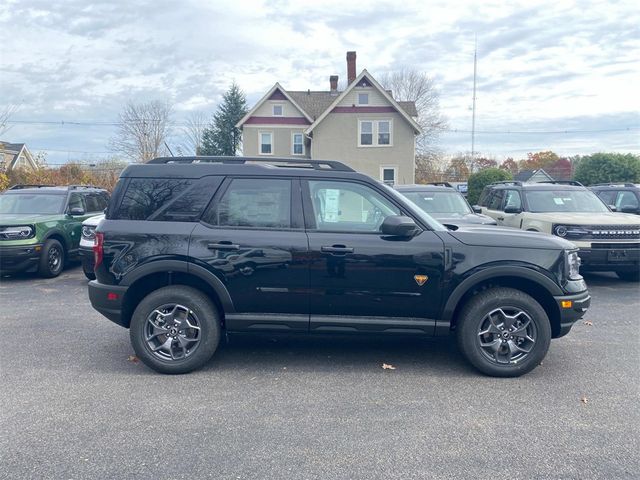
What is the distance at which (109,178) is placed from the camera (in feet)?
80.6

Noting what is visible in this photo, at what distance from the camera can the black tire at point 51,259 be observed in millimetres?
9477

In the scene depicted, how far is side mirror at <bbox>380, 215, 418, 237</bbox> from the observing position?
444 cm

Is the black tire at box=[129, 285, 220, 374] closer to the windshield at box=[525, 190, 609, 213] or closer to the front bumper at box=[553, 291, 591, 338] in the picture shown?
the front bumper at box=[553, 291, 591, 338]

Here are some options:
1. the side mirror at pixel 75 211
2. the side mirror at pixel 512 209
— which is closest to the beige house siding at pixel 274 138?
the side mirror at pixel 75 211

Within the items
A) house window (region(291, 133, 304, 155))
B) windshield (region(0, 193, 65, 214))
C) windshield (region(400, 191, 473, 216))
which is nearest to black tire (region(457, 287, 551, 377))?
windshield (region(400, 191, 473, 216))

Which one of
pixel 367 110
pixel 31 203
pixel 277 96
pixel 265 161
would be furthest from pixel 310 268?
pixel 277 96

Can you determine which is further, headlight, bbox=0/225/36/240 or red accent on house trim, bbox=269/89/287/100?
red accent on house trim, bbox=269/89/287/100

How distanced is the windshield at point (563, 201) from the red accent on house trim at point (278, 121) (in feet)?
81.7

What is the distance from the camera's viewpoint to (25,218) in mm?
9641

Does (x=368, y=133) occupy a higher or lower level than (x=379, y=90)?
lower

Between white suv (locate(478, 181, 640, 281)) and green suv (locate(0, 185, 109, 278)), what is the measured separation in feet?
28.5

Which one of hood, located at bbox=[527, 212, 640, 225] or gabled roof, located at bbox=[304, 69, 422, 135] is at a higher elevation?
gabled roof, located at bbox=[304, 69, 422, 135]

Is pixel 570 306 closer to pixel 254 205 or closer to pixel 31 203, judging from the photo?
pixel 254 205

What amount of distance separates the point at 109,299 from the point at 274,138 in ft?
97.5
